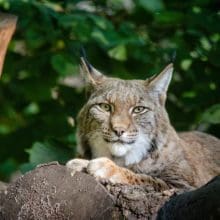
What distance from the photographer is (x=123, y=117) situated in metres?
6.01

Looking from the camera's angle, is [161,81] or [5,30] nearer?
[5,30]

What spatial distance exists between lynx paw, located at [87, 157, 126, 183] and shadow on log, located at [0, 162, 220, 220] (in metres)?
0.38

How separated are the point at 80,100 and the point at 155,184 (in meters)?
2.30

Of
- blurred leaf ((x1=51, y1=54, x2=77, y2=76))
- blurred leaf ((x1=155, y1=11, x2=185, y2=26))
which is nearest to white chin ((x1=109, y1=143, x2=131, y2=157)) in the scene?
blurred leaf ((x1=51, y1=54, x2=77, y2=76))

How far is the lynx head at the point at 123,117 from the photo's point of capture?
5.98 metres

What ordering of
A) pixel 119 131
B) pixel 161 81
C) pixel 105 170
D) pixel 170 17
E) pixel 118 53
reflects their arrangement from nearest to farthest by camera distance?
1. pixel 105 170
2. pixel 119 131
3. pixel 161 81
4. pixel 170 17
5. pixel 118 53

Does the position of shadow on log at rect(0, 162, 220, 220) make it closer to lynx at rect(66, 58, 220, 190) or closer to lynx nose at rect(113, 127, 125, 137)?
lynx at rect(66, 58, 220, 190)

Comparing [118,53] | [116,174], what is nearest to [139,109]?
[116,174]

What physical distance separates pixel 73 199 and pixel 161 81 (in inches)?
72.6

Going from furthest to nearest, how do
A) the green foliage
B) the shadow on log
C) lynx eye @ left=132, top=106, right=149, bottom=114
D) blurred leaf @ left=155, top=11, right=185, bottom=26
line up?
1. blurred leaf @ left=155, top=11, right=185, bottom=26
2. the green foliage
3. lynx eye @ left=132, top=106, right=149, bottom=114
4. the shadow on log

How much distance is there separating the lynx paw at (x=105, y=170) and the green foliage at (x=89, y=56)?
4.12 feet

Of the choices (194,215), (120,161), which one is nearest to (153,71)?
(120,161)

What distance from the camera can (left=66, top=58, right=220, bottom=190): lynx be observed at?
598 centimetres

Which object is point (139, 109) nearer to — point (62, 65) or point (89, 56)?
point (62, 65)
